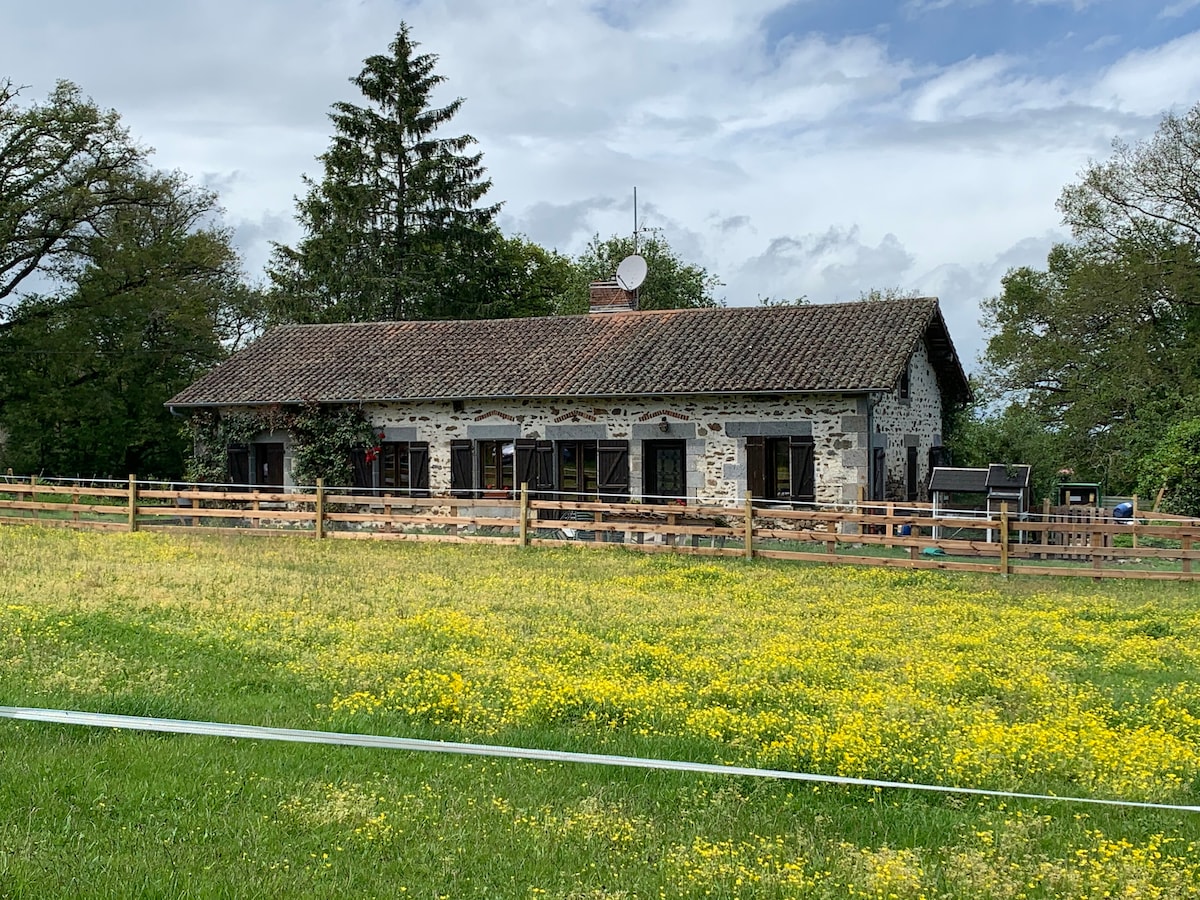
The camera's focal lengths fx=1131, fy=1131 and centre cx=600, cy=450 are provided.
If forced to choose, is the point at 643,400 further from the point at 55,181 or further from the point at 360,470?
the point at 55,181

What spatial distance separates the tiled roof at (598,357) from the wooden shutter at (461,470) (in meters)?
1.20

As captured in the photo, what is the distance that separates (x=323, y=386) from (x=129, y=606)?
584 inches

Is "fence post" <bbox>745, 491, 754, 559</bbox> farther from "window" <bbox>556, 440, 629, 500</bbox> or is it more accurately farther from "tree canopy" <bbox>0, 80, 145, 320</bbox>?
"tree canopy" <bbox>0, 80, 145, 320</bbox>

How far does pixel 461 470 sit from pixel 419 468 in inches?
45.3

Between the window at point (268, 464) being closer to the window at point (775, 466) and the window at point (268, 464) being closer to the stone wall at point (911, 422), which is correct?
the window at point (775, 466)

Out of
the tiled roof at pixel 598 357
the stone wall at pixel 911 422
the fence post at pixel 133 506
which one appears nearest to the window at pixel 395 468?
the tiled roof at pixel 598 357

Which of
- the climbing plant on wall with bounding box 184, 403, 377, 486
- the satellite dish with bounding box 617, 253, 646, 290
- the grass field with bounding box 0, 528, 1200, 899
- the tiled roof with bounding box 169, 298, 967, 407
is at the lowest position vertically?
the grass field with bounding box 0, 528, 1200, 899

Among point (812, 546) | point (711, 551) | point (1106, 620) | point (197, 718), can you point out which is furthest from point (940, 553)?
point (197, 718)

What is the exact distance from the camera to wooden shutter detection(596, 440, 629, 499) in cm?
2284

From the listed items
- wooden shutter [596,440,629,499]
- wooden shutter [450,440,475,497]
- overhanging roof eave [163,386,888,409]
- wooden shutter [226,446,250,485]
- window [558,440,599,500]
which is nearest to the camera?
overhanging roof eave [163,386,888,409]

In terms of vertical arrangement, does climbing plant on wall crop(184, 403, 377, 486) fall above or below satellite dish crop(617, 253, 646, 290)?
below

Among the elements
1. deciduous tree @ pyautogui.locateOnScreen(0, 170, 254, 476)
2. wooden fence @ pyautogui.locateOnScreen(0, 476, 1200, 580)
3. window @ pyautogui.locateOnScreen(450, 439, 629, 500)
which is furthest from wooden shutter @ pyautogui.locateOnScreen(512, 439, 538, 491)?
deciduous tree @ pyautogui.locateOnScreen(0, 170, 254, 476)

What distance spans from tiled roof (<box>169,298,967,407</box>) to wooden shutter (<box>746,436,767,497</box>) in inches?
47.1

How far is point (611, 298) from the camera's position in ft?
93.5
